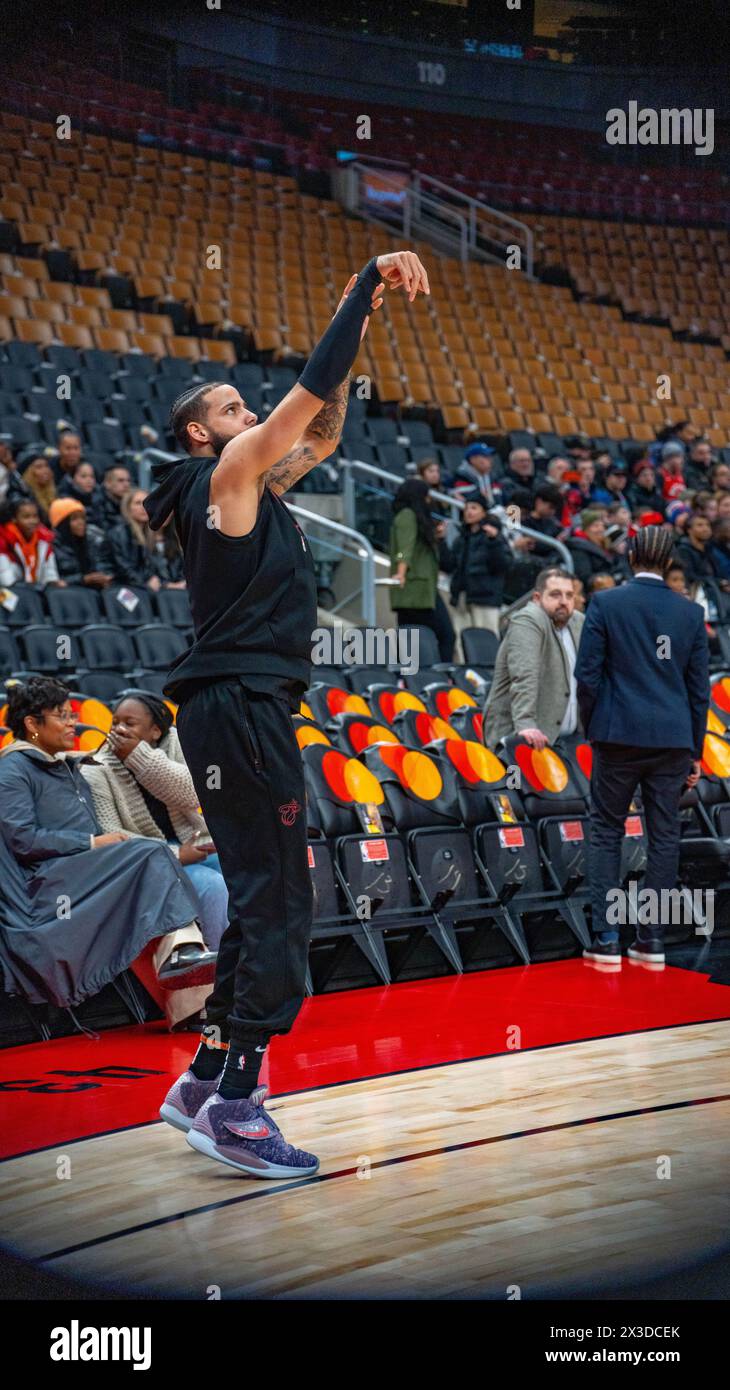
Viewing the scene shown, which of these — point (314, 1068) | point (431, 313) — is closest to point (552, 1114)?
point (314, 1068)

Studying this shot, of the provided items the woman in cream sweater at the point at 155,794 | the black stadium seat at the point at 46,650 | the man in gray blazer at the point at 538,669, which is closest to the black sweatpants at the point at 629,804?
the man in gray blazer at the point at 538,669

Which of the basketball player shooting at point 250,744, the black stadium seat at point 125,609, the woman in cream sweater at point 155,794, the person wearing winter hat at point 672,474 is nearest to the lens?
the basketball player shooting at point 250,744

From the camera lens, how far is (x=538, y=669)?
5.55 meters

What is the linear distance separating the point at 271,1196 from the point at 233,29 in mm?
14158

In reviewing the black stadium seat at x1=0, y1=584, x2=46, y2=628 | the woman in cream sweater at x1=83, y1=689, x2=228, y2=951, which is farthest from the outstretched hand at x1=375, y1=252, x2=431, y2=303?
the black stadium seat at x1=0, y1=584, x2=46, y2=628

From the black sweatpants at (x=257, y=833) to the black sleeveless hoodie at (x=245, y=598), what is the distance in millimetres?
41

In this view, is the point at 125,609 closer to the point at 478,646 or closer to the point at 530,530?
the point at 478,646

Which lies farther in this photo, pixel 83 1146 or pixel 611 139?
pixel 611 139

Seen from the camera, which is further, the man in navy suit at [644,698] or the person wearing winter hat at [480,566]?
the person wearing winter hat at [480,566]

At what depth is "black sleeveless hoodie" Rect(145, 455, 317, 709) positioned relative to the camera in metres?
2.73

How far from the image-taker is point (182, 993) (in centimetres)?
410

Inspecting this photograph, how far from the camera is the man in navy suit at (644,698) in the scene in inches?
188

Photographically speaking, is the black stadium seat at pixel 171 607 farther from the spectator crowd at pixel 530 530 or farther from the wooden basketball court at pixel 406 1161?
the wooden basketball court at pixel 406 1161
